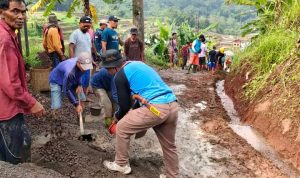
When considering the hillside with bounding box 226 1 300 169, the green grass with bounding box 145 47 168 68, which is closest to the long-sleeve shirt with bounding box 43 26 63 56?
the hillside with bounding box 226 1 300 169

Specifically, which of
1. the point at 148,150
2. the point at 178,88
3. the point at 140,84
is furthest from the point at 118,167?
the point at 178,88

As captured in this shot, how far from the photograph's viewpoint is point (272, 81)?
7.50 m

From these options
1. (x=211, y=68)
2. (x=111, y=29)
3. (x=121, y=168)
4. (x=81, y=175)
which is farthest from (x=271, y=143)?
(x=211, y=68)

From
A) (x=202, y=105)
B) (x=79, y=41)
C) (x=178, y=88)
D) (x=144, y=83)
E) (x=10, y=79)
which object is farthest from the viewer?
(x=178, y=88)

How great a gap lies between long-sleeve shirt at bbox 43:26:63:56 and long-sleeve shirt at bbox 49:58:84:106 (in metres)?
2.64

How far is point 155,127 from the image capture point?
4.58 m

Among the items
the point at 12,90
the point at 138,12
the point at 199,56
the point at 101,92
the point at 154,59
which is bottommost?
the point at 154,59

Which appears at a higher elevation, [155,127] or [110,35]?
[110,35]

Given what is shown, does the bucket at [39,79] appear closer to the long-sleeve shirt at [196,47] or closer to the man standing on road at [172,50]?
the long-sleeve shirt at [196,47]

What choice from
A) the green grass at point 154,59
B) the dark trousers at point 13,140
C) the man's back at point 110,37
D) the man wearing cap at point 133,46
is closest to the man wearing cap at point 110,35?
the man's back at point 110,37

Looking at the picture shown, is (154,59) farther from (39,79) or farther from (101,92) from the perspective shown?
(101,92)

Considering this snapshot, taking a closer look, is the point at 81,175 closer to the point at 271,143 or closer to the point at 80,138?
the point at 80,138

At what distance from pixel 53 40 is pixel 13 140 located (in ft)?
15.3

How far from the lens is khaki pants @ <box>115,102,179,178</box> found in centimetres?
437
